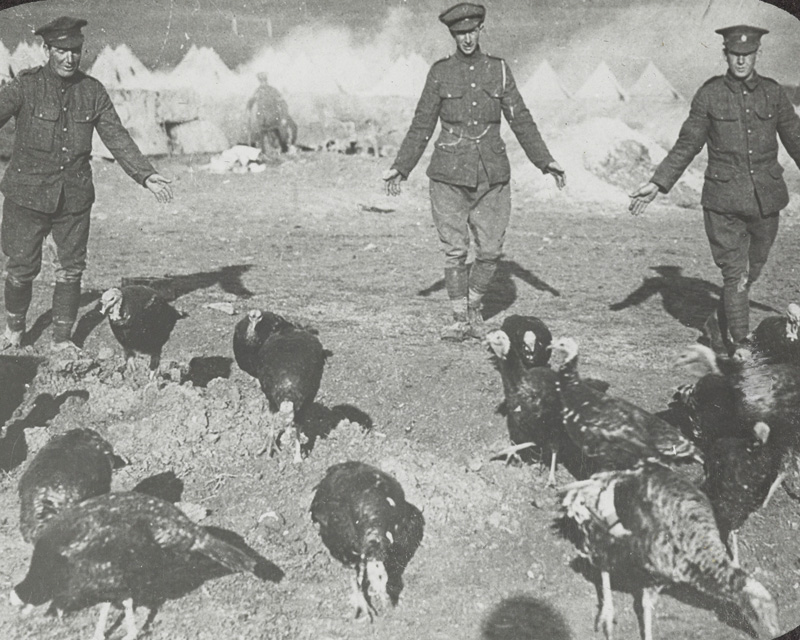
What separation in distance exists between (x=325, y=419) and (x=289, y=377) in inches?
19.9

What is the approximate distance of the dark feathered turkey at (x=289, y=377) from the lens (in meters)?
4.59

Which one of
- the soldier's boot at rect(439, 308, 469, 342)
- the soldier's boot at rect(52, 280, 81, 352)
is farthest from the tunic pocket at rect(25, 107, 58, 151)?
the soldier's boot at rect(439, 308, 469, 342)

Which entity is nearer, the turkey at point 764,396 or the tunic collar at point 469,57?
the turkey at point 764,396

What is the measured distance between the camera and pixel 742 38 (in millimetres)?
4766

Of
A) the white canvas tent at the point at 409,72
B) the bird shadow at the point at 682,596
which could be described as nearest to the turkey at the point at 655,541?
the bird shadow at the point at 682,596

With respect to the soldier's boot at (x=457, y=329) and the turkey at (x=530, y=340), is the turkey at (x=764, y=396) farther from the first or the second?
the soldier's boot at (x=457, y=329)

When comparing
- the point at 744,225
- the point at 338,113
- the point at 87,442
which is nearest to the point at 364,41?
the point at 744,225

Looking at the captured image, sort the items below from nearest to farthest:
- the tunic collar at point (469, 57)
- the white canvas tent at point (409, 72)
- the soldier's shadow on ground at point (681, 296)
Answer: the tunic collar at point (469, 57) → the soldier's shadow on ground at point (681, 296) → the white canvas tent at point (409, 72)

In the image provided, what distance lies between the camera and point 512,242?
928 centimetres

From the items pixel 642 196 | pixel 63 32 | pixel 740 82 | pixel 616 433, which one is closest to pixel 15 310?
pixel 63 32

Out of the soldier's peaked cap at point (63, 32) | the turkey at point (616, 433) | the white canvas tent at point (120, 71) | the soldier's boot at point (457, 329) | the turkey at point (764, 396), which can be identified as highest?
the soldier's peaked cap at point (63, 32)

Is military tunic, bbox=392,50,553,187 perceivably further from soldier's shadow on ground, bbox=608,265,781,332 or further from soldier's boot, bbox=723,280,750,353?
soldier's shadow on ground, bbox=608,265,781,332

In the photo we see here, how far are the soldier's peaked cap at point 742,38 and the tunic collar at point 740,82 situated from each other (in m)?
0.22

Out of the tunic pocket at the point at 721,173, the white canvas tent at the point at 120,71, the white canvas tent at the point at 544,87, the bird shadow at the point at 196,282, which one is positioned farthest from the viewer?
the white canvas tent at the point at 544,87
